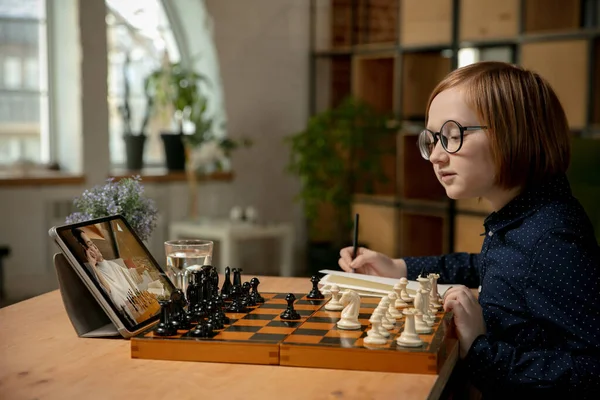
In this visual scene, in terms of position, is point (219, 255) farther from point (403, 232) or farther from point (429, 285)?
point (429, 285)

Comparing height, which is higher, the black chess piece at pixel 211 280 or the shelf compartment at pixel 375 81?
the shelf compartment at pixel 375 81

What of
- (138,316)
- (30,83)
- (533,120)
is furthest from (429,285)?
(30,83)

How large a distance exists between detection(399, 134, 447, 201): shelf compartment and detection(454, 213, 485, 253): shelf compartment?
38 centimetres

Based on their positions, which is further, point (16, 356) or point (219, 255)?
point (219, 255)

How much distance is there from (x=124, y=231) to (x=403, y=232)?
402cm

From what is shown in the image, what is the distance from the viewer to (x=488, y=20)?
15.9 feet

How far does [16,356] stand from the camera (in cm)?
134

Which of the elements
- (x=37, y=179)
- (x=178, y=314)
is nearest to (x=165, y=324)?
(x=178, y=314)

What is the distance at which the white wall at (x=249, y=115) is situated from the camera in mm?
5293

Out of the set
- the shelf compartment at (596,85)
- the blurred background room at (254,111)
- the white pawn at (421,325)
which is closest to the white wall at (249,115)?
the blurred background room at (254,111)

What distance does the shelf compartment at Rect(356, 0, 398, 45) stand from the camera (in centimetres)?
571

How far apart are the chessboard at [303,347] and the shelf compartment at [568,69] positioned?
3271 mm

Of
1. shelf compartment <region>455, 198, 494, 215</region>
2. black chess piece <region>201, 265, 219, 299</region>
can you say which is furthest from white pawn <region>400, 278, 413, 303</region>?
shelf compartment <region>455, 198, 494, 215</region>

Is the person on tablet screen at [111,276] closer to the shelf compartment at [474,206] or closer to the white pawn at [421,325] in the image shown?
the white pawn at [421,325]
